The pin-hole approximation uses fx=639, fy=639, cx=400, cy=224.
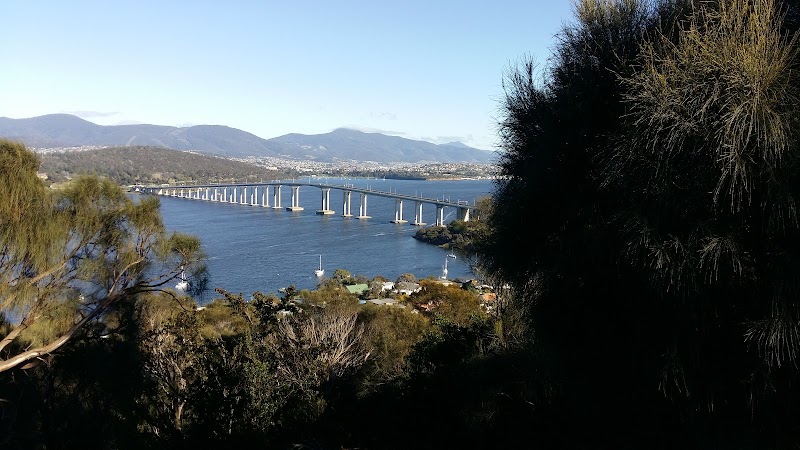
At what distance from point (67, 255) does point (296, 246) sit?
24587 mm

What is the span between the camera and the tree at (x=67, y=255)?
4131mm

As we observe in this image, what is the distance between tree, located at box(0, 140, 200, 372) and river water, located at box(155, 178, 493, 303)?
319 inches

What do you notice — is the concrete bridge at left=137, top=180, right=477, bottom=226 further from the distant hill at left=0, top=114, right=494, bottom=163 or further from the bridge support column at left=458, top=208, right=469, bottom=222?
the distant hill at left=0, top=114, right=494, bottom=163

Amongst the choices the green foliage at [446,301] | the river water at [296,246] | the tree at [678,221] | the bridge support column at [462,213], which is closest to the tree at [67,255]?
the tree at [678,221]

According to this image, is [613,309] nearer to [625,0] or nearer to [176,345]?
[625,0]

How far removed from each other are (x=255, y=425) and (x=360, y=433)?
0.76m

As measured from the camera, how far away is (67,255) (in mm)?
4461

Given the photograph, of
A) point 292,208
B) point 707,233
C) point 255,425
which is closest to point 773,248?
point 707,233

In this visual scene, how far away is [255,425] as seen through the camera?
3.84 m

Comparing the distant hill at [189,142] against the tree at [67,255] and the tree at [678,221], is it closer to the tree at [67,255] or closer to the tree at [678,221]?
the tree at [67,255]

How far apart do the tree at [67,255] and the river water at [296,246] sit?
26.6 feet

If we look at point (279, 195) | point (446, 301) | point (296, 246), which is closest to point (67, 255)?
point (446, 301)

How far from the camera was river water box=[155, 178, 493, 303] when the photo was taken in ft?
69.9

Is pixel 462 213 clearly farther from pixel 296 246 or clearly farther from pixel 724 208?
pixel 724 208
